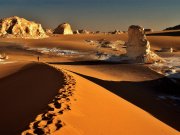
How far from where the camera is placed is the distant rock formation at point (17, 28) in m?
79.8

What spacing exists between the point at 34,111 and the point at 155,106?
1191 cm

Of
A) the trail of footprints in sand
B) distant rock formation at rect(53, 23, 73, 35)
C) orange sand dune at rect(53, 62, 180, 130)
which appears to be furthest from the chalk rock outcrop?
distant rock formation at rect(53, 23, 73, 35)

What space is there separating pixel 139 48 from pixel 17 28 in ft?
154

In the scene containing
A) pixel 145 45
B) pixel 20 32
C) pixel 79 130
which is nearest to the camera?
pixel 79 130

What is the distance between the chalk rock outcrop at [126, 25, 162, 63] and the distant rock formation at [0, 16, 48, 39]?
41693 mm

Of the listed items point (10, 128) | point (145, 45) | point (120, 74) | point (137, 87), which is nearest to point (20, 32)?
point (145, 45)

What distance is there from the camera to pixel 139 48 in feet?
133

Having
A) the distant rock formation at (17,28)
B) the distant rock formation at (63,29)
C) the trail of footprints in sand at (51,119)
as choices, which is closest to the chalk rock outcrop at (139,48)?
the trail of footprints in sand at (51,119)

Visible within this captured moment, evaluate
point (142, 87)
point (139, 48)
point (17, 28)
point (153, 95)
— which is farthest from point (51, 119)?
point (17, 28)

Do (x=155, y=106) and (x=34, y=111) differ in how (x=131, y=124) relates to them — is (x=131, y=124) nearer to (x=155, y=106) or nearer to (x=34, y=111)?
(x=34, y=111)

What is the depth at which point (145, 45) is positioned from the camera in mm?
39969

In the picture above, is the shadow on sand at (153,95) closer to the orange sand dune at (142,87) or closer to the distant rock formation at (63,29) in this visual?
the orange sand dune at (142,87)

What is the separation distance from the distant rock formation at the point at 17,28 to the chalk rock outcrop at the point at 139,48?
41693mm

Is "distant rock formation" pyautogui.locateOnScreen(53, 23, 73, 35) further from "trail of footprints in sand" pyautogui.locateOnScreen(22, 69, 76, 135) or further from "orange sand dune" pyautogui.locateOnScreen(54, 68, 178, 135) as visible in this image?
"trail of footprints in sand" pyautogui.locateOnScreen(22, 69, 76, 135)
